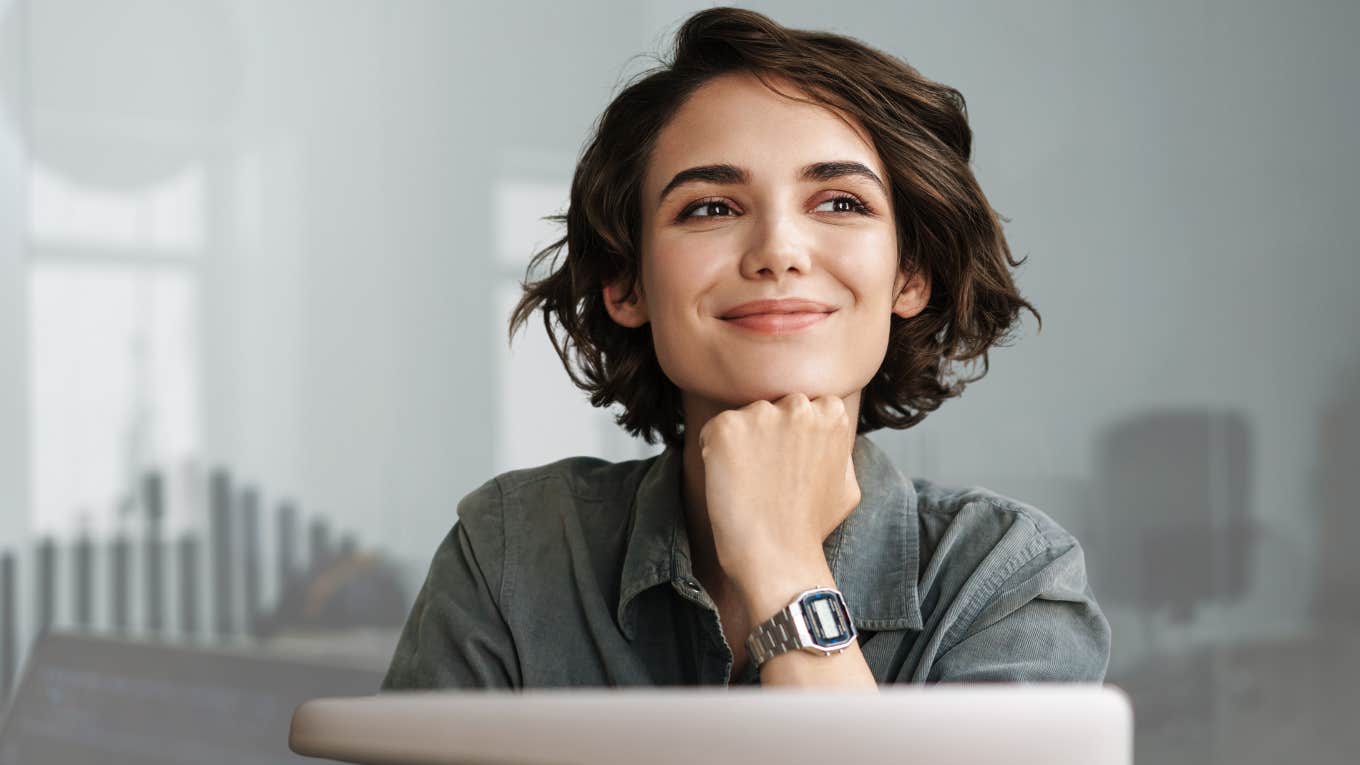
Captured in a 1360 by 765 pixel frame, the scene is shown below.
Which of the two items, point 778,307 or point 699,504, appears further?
point 699,504

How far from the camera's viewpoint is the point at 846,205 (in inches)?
40.9

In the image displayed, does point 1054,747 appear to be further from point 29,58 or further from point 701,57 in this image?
point 29,58

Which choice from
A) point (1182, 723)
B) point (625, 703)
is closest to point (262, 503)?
point (1182, 723)

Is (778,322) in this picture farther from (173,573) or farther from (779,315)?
(173,573)

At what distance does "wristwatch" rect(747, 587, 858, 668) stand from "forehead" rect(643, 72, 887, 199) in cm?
34

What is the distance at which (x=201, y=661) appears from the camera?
1994 mm

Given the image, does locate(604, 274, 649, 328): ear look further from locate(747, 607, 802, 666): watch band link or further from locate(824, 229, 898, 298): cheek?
locate(747, 607, 802, 666): watch band link

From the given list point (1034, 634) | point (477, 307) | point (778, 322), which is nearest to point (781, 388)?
point (778, 322)

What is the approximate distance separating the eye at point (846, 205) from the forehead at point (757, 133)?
32 millimetres

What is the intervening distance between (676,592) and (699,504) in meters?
0.10

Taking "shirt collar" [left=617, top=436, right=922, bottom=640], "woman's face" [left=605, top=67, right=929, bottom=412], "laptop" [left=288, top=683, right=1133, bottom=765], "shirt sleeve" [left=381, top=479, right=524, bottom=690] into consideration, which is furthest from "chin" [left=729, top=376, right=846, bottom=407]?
"laptop" [left=288, top=683, right=1133, bottom=765]

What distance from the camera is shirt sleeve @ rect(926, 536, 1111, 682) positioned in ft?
3.05

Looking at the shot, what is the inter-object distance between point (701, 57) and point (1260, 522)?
2115 millimetres

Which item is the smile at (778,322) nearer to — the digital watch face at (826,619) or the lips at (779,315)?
the lips at (779,315)
